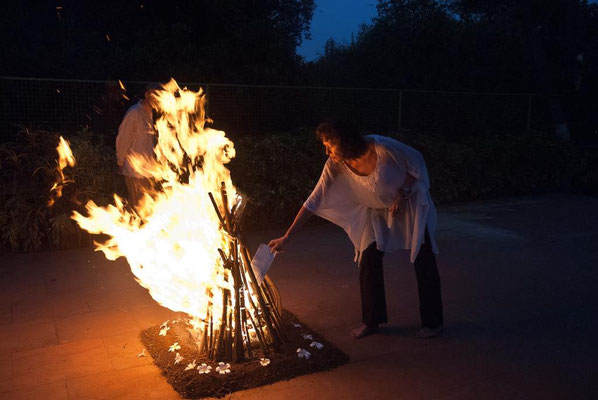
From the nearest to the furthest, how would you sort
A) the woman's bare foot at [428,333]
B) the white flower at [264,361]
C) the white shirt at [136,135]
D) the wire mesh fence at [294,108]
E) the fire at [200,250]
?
the white flower at [264,361] < the fire at [200,250] < the woman's bare foot at [428,333] < the white shirt at [136,135] < the wire mesh fence at [294,108]

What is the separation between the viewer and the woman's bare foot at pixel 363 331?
4586 mm

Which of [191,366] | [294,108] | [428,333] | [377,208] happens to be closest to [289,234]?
[377,208]

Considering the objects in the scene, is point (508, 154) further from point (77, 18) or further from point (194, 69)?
point (77, 18)

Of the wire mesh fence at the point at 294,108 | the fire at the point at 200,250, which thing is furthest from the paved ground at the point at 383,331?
the wire mesh fence at the point at 294,108

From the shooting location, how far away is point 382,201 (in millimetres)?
4418

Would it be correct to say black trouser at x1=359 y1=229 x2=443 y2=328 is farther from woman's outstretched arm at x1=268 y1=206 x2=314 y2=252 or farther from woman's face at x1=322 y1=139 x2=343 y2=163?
woman's face at x1=322 y1=139 x2=343 y2=163

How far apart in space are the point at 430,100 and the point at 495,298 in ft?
23.8

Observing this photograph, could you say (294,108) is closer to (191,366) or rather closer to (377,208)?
(377,208)

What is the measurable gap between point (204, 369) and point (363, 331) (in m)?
1.35

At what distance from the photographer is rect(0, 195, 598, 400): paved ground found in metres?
3.80

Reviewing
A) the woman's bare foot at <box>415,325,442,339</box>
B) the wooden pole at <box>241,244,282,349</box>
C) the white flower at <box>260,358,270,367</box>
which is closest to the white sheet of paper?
the wooden pole at <box>241,244,282,349</box>

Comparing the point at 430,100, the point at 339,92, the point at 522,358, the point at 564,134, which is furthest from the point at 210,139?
the point at 564,134

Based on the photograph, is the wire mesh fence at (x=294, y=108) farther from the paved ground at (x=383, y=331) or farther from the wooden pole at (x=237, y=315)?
the wooden pole at (x=237, y=315)

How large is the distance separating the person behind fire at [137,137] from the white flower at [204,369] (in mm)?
2911
